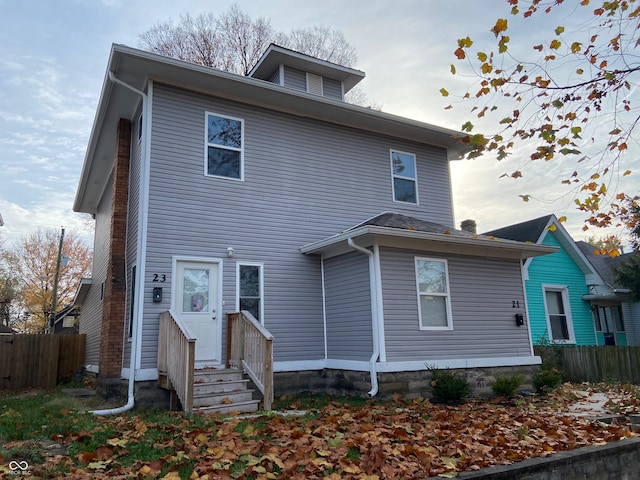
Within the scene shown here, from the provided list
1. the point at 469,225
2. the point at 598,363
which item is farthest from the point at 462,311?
the point at 469,225

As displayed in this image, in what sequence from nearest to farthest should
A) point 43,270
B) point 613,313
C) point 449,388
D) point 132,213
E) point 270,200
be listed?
point 449,388 → point 132,213 → point 270,200 → point 613,313 → point 43,270

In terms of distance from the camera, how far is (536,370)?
10680mm

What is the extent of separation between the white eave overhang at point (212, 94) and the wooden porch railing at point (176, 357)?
4694 mm

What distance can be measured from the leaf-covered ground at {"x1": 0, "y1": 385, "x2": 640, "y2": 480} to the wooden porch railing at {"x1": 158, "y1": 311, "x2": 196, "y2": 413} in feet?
1.61

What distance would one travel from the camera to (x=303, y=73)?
1269 centimetres

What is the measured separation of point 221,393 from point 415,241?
4.68m

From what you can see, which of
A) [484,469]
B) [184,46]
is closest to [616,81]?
[484,469]

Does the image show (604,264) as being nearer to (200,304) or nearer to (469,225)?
(469,225)

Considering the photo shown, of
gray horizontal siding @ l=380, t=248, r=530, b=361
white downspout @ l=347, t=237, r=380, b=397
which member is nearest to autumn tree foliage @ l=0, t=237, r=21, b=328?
white downspout @ l=347, t=237, r=380, b=397

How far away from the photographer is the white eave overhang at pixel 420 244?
905cm

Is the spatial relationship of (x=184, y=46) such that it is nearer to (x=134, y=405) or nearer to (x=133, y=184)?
(x=133, y=184)

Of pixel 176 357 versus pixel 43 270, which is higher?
pixel 43 270

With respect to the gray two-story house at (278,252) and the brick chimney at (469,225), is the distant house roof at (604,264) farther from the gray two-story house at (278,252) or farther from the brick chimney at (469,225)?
the gray two-story house at (278,252)

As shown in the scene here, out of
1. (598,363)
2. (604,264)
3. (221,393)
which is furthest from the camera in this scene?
(604,264)
